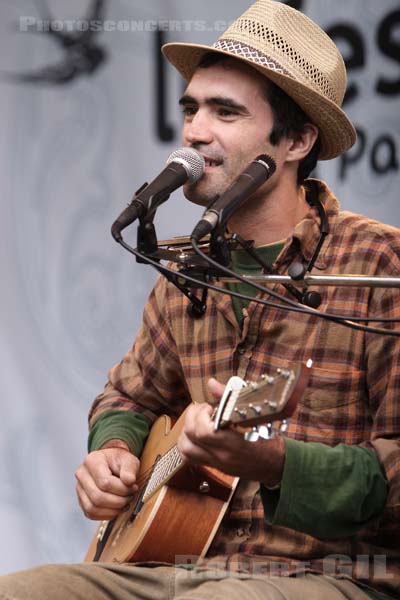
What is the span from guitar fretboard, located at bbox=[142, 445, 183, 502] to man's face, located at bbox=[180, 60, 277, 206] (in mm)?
603

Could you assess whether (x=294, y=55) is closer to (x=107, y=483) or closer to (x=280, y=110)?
(x=280, y=110)

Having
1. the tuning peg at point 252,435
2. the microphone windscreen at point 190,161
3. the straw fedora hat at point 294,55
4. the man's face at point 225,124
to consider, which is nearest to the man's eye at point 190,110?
the man's face at point 225,124

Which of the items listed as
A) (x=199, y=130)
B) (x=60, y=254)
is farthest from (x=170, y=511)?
(x=60, y=254)

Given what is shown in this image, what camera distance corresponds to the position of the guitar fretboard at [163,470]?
220cm

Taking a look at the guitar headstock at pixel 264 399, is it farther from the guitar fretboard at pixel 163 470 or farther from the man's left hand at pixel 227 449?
the guitar fretboard at pixel 163 470

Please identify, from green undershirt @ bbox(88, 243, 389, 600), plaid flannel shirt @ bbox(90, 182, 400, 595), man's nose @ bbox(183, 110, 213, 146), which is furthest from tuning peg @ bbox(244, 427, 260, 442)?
man's nose @ bbox(183, 110, 213, 146)

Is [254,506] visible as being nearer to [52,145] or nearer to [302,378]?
[302,378]

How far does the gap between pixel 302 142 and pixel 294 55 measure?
0.24 m

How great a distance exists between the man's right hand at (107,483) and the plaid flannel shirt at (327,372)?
256 millimetres

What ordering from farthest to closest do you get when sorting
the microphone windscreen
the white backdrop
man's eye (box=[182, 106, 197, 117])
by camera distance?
the white backdrop < man's eye (box=[182, 106, 197, 117]) < the microphone windscreen

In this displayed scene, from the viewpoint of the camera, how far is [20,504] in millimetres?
3488

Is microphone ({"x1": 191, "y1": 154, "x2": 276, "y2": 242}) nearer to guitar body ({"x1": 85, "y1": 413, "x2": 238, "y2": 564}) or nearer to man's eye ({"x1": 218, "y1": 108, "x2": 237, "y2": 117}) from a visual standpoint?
man's eye ({"x1": 218, "y1": 108, "x2": 237, "y2": 117})

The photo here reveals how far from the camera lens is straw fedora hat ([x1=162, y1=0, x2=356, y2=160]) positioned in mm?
2367

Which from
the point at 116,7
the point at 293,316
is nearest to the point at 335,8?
Result: the point at 116,7
